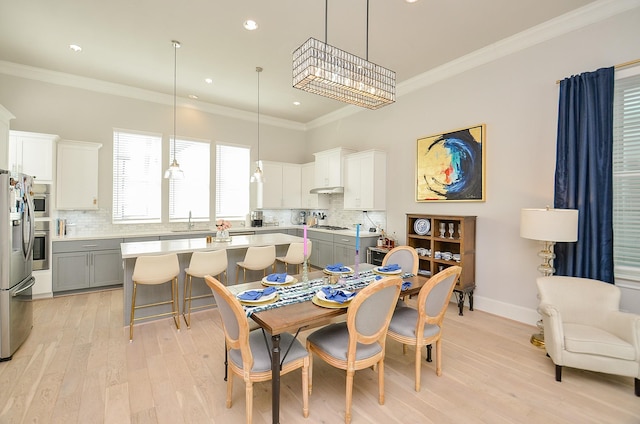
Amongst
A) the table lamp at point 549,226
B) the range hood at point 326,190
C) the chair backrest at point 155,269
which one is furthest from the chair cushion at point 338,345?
the range hood at point 326,190

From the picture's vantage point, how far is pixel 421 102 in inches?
186

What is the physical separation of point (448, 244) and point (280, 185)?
12.9ft

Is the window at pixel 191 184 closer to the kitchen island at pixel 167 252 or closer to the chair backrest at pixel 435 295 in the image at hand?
the kitchen island at pixel 167 252

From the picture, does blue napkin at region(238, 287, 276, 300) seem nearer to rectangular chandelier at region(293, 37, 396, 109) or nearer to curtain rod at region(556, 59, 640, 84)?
rectangular chandelier at region(293, 37, 396, 109)

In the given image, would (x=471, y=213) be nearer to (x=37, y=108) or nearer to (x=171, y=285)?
(x=171, y=285)

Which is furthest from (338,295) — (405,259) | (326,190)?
(326,190)

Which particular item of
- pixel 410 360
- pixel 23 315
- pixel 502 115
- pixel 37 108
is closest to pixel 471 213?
pixel 502 115

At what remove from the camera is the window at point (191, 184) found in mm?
5883

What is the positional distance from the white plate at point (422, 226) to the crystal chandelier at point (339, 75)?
2294mm

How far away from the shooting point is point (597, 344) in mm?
2334

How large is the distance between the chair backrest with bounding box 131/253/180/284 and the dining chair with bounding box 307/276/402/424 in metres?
2.00

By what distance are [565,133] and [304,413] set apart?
146 inches

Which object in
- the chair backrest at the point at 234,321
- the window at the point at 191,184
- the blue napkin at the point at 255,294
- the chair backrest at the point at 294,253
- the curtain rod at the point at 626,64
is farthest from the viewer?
the window at the point at 191,184

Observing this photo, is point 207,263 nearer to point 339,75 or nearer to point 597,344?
point 339,75
